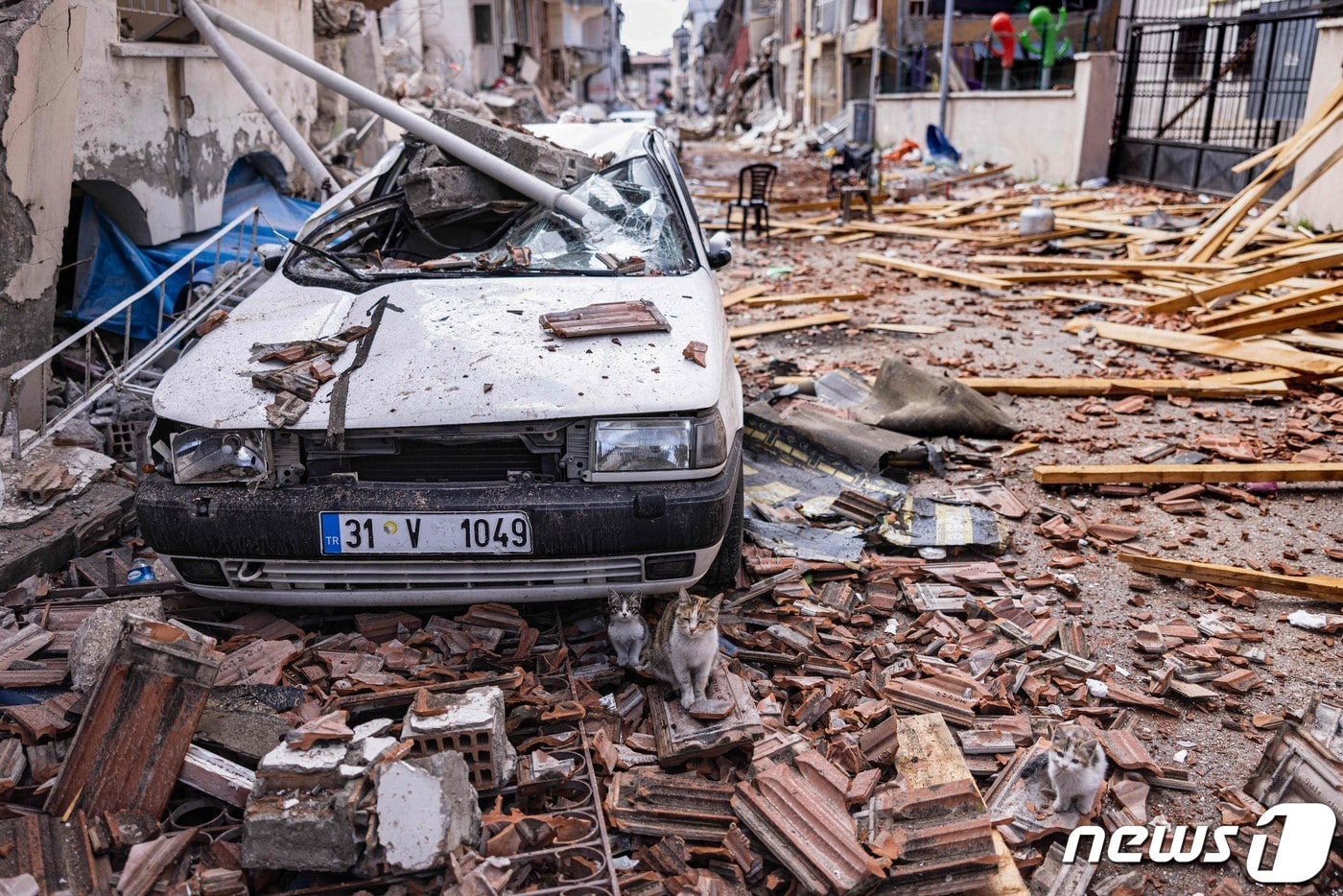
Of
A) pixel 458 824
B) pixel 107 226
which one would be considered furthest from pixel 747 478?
pixel 107 226

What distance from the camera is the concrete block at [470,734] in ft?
9.06

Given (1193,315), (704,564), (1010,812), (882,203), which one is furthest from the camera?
(882,203)

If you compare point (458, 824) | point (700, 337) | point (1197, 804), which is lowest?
point (1197, 804)

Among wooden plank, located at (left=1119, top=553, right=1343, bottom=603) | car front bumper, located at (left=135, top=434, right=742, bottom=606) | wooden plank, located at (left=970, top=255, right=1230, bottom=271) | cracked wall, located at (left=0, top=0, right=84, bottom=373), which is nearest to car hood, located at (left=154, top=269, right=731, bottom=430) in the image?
car front bumper, located at (left=135, top=434, right=742, bottom=606)

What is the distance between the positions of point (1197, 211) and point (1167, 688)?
12896 millimetres

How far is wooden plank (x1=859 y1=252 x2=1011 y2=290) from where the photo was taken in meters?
11.0

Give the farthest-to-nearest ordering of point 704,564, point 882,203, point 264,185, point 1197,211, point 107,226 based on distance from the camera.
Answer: point 882,203, point 1197,211, point 264,185, point 107,226, point 704,564

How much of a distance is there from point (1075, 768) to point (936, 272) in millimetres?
9657

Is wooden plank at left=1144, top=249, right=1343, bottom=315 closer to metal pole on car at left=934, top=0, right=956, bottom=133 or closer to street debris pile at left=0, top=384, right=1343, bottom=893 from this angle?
street debris pile at left=0, top=384, right=1343, bottom=893

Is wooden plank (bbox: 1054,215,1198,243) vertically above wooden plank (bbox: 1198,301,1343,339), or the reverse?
wooden plank (bbox: 1054,215,1198,243)

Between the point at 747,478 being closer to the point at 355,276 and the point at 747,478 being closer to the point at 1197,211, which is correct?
the point at 355,276

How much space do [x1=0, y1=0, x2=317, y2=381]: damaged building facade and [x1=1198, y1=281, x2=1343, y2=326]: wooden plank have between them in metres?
8.67

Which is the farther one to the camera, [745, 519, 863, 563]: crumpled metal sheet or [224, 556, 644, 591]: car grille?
[745, 519, 863, 563]: crumpled metal sheet

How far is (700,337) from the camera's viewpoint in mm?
3711
